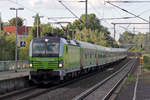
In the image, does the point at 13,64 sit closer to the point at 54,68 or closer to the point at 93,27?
the point at 54,68

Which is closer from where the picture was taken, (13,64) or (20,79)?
(20,79)

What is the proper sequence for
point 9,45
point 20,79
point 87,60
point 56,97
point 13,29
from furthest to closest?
point 13,29, point 9,45, point 87,60, point 20,79, point 56,97

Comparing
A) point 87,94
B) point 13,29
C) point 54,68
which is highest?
point 13,29

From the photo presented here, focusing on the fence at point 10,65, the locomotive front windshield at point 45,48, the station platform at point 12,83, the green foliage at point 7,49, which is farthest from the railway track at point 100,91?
the green foliage at point 7,49

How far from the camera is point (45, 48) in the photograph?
20625 millimetres

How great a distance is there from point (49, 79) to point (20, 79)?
180 cm

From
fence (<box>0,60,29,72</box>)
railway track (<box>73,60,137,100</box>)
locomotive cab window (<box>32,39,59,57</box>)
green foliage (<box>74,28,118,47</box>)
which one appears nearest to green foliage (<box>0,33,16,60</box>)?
fence (<box>0,60,29,72</box>)

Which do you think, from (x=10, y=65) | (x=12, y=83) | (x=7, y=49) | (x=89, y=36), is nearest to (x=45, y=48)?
(x=12, y=83)

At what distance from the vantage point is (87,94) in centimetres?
1722

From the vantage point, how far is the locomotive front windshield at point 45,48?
20406mm

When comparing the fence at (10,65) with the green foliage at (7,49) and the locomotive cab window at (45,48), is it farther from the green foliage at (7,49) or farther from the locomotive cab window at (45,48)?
the locomotive cab window at (45,48)

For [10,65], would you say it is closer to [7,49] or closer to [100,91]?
[7,49]

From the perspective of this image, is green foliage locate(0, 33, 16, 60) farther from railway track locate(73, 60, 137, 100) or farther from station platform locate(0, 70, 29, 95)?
station platform locate(0, 70, 29, 95)

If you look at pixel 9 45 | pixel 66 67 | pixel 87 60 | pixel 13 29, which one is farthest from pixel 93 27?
pixel 66 67
